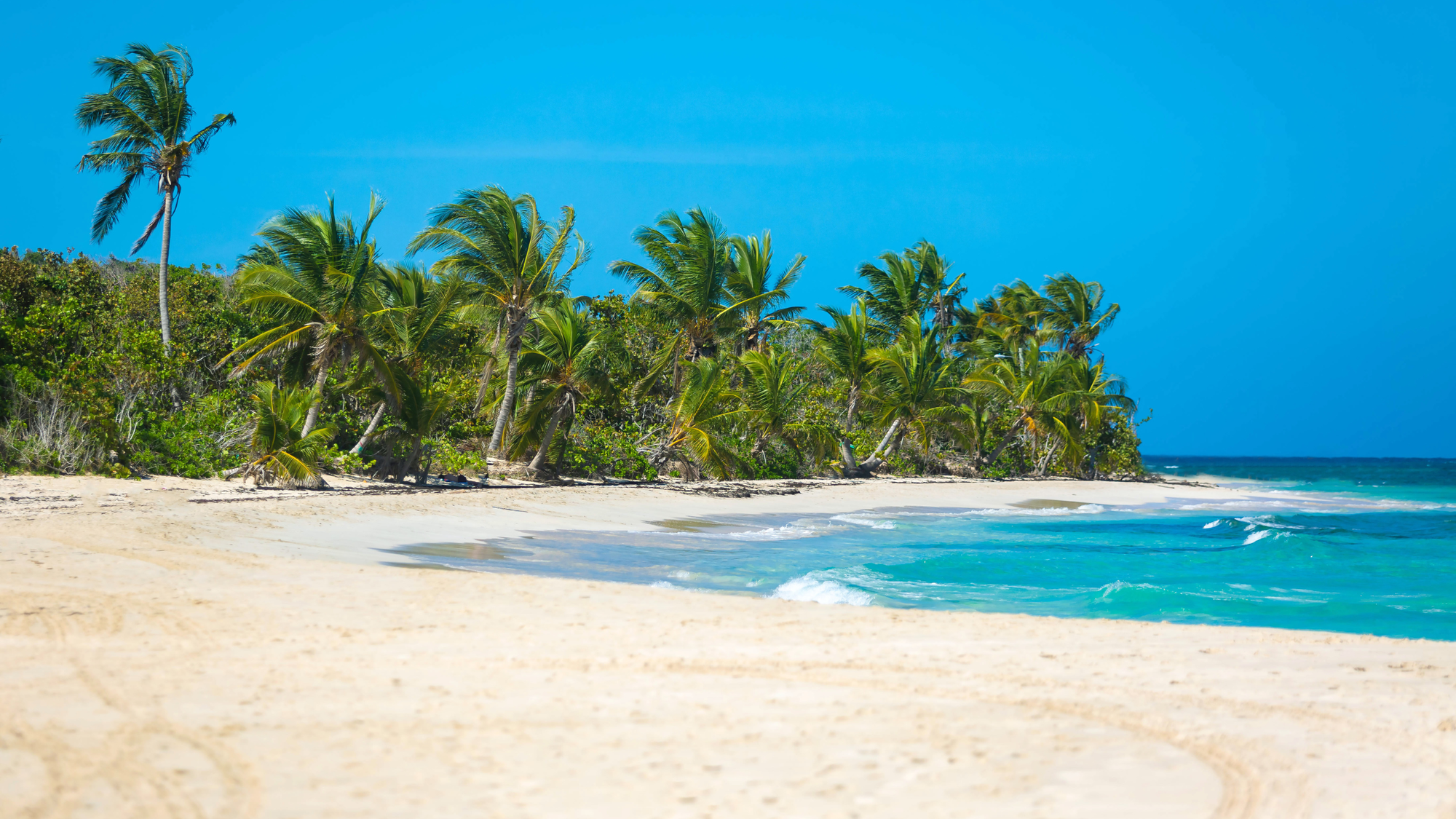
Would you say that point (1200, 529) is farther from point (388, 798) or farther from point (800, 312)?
point (388, 798)

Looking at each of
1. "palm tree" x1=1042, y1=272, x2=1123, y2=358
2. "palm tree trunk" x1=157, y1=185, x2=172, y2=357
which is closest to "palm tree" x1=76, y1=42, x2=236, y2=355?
"palm tree trunk" x1=157, y1=185, x2=172, y2=357

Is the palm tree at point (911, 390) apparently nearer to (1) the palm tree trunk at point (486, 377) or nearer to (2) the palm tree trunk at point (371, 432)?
(1) the palm tree trunk at point (486, 377)

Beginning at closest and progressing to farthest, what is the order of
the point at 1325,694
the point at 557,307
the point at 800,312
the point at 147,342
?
1. the point at 1325,694
2. the point at 147,342
3. the point at 557,307
4. the point at 800,312

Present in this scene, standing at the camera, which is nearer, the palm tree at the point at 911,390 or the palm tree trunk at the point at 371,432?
the palm tree trunk at the point at 371,432

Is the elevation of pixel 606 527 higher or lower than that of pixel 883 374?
lower

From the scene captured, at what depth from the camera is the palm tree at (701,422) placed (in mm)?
23391

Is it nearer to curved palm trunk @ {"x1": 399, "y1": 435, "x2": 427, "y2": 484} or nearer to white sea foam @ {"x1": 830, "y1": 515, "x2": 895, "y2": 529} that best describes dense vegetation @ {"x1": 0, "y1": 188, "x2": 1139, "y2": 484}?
curved palm trunk @ {"x1": 399, "y1": 435, "x2": 427, "y2": 484}

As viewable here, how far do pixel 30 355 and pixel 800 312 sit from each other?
20398 millimetres

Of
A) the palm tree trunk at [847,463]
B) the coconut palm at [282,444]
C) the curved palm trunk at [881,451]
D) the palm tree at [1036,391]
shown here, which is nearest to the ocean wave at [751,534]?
the coconut palm at [282,444]

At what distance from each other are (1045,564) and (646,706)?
Answer: 355 inches

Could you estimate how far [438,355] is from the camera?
19.5m

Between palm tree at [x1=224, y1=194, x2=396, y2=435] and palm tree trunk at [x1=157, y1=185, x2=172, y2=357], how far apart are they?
2727 mm

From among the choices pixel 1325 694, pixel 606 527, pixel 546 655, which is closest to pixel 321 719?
pixel 546 655

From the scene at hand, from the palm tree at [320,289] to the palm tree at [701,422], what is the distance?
8.02m
